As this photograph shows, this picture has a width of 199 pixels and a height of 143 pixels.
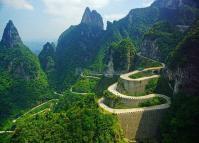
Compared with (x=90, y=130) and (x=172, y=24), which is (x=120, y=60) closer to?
(x=172, y=24)

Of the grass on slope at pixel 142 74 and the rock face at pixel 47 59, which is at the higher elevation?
the rock face at pixel 47 59

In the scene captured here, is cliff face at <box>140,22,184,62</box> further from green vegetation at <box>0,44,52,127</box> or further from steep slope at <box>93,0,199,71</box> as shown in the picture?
green vegetation at <box>0,44,52,127</box>

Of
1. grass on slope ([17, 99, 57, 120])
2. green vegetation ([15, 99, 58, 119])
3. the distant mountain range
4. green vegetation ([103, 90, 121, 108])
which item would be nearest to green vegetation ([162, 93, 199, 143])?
green vegetation ([103, 90, 121, 108])

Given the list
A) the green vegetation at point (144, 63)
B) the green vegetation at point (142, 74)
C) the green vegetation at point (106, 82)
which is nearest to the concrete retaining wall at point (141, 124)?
the green vegetation at point (142, 74)

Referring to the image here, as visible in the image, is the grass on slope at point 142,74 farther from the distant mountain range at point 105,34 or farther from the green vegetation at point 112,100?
the distant mountain range at point 105,34

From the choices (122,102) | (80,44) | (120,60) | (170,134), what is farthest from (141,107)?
(80,44)
